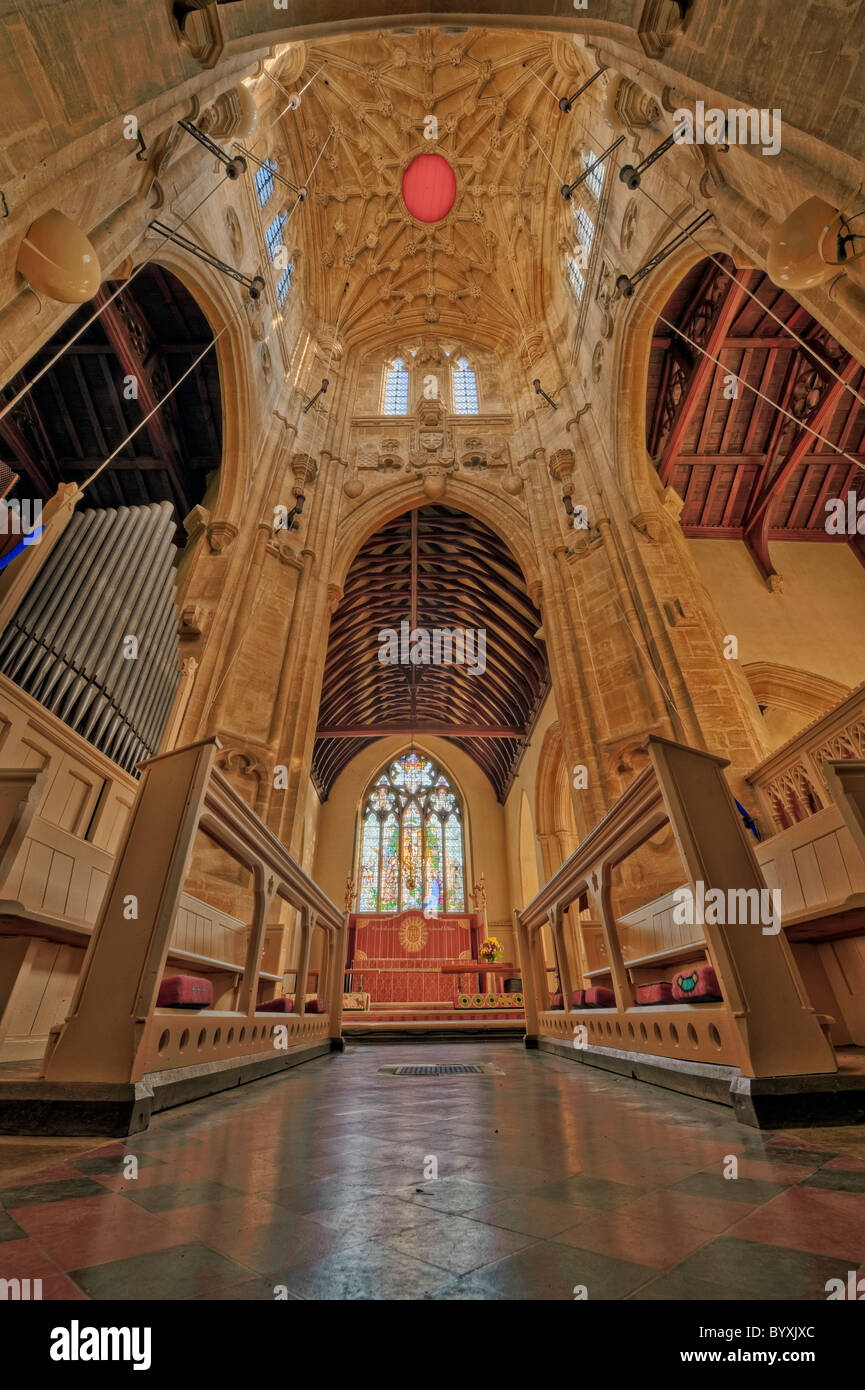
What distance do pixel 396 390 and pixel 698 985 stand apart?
12.9 m

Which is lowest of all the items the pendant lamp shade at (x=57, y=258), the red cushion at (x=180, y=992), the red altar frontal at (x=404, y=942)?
the red cushion at (x=180, y=992)

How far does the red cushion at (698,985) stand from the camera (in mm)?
2229

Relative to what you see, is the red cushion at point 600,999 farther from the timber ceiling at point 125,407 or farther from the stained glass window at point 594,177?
the stained glass window at point 594,177

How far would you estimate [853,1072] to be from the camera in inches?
70.3

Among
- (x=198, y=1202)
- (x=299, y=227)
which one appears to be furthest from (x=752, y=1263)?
(x=299, y=227)

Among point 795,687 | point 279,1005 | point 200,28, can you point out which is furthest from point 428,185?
point 279,1005

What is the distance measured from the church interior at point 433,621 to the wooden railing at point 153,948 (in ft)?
0.05

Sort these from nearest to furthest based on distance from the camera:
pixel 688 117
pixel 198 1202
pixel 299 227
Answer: pixel 198 1202 → pixel 688 117 → pixel 299 227

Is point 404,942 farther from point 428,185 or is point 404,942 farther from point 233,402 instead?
point 428,185

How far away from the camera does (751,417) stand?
9.10 meters

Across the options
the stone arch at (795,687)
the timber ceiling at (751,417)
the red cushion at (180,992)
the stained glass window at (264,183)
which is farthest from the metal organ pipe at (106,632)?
the stone arch at (795,687)

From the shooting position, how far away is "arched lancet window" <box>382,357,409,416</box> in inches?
480
